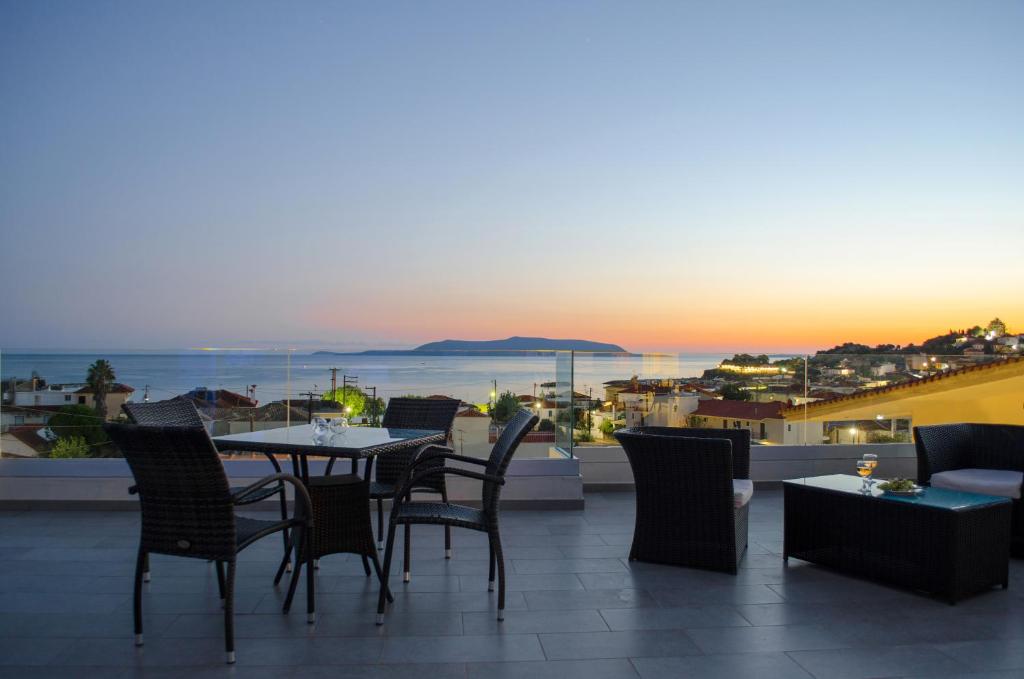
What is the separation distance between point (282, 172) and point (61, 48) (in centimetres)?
268

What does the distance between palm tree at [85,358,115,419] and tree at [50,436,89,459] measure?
292mm

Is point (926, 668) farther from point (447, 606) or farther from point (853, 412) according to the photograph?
point (853, 412)

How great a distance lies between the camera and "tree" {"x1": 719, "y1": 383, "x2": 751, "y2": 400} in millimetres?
6539

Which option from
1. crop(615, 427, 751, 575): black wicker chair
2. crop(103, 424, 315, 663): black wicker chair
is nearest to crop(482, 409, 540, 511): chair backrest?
crop(615, 427, 751, 575): black wicker chair

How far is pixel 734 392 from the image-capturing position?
21.6 feet

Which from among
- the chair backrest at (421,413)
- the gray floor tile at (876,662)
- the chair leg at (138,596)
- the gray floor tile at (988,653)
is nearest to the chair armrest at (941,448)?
the gray floor tile at (988,653)

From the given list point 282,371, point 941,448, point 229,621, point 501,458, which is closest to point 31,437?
point 282,371

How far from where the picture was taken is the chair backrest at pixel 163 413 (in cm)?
388

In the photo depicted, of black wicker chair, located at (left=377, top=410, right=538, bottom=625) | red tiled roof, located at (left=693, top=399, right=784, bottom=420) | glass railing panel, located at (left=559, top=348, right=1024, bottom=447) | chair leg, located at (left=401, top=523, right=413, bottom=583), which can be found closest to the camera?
black wicker chair, located at (left=377, top=410, right=538, bottom=625)

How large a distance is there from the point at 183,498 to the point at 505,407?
10.7 ft

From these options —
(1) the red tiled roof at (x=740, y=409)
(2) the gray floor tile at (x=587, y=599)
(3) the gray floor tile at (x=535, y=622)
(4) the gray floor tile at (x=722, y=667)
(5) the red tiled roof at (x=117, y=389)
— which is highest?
(5) the red tiled roof at (x=117, y=389)

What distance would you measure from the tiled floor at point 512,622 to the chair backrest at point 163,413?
0.83 m

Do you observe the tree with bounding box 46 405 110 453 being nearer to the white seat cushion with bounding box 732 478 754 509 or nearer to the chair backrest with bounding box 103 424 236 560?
the chair backrest with bounding box 103 424 236 560

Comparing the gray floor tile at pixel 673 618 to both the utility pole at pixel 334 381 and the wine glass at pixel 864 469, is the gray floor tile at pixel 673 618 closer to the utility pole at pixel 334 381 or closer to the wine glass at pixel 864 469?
the wine glass at pixel 864 469
